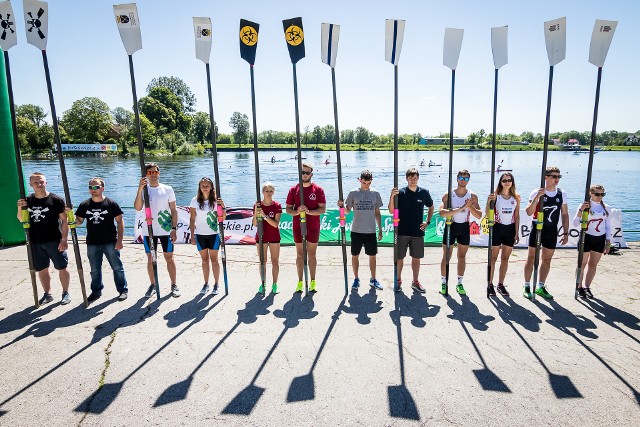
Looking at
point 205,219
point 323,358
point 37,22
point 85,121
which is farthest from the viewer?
point 85,121

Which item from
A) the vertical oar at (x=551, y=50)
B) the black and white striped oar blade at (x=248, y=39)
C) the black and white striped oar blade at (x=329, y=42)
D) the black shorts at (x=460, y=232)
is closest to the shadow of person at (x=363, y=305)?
the black shorts at (x=460, y=232)

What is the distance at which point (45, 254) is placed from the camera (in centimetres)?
545

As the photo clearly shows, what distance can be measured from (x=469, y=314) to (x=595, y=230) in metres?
2.42

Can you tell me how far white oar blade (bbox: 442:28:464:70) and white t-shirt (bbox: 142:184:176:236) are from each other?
15.6ft

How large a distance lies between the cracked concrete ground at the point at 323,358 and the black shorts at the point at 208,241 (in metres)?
0.82

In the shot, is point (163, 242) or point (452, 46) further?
point (163, 242)

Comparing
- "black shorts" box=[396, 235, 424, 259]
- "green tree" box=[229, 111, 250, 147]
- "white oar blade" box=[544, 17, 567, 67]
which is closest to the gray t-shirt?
"black shorts" box=[396, 235, 424, 259]

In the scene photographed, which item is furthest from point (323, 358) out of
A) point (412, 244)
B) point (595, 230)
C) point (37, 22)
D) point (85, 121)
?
point (85, 121)

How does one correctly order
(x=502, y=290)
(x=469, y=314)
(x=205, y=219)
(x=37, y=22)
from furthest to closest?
(x=502, y=290)
(x=205, y=219)
(x=469, y=314)
(x=37, y=22)

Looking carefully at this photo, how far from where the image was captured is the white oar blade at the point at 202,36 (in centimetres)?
536

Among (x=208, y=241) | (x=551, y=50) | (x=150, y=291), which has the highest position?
(x=551, y=50)

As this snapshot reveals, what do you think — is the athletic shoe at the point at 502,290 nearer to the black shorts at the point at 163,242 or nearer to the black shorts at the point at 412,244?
the black shorts at the point at 412,244

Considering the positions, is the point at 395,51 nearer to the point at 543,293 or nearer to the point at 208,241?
the point at 208,241

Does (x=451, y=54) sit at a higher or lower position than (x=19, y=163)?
higher
